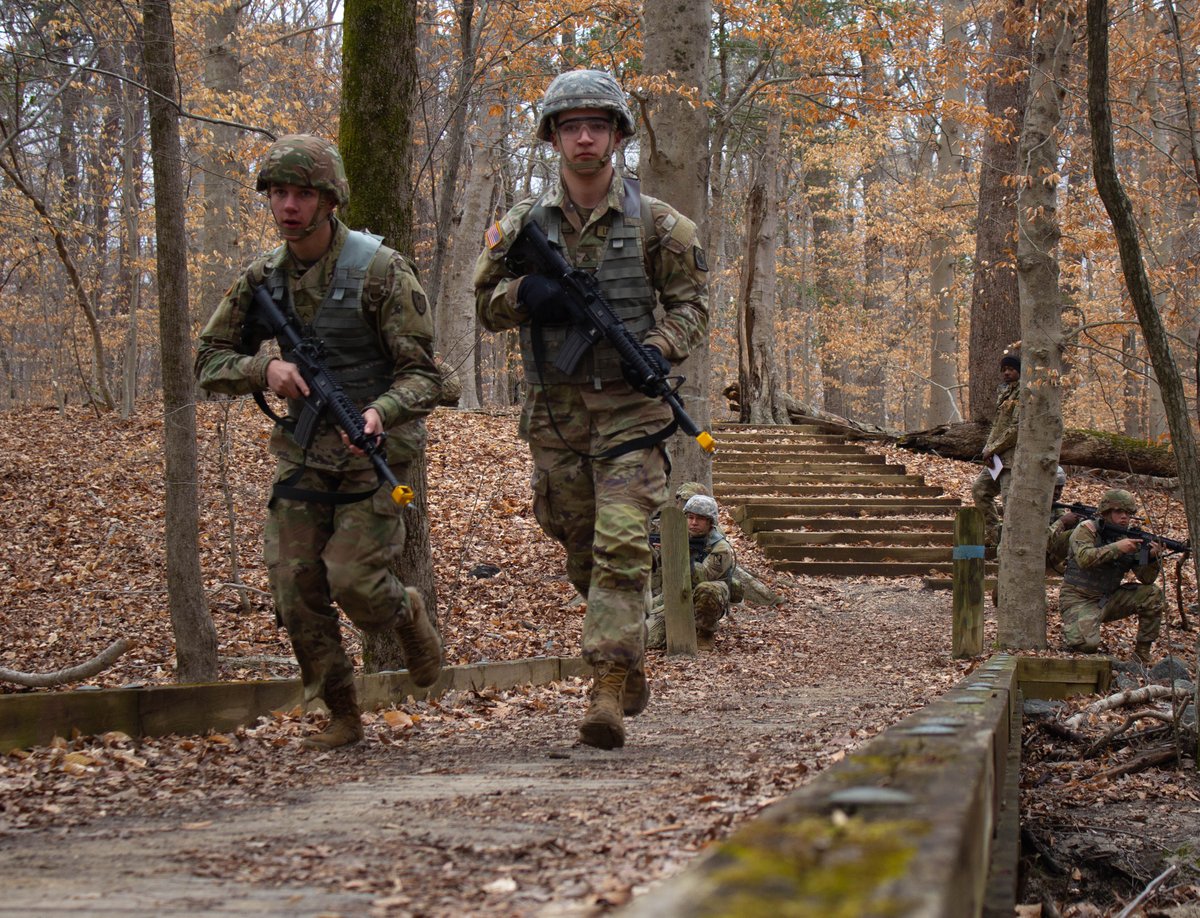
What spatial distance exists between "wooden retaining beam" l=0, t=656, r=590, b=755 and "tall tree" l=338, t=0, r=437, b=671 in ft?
3.77

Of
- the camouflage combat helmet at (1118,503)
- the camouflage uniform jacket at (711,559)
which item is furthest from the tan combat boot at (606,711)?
the camouflage combat helmet at (1118,503)

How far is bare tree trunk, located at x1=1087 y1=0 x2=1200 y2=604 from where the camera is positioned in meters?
6.32

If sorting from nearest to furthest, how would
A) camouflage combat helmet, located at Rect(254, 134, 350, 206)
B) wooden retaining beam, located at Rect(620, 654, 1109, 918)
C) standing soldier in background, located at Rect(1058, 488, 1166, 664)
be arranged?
wooden retaining beam, located at Rect(620, 654, 1109, 918) → camouflage combat helmet, located at Rect(254, 134, 350, 206) → standing soldier in background, located at Rect(1058, 488, 1166, 664)

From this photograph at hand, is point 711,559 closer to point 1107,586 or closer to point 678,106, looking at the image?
point 1107,586

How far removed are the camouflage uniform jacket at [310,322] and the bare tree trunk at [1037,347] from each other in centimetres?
643

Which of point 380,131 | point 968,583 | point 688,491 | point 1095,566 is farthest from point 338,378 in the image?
point 1095,566

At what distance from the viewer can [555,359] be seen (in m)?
4.97

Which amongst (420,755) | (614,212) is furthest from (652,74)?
(420,755)

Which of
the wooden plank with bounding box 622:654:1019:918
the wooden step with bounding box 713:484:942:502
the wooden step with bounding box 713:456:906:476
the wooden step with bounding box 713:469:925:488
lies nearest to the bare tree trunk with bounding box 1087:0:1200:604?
the wooden plank with bounding box 622:654:1019:918

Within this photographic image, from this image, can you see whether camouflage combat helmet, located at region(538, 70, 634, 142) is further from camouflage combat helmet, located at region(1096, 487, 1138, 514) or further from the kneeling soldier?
camouflage combat helmet, located at region(1096, 487, 1138, 514)

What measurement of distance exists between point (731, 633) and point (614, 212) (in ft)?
22.4

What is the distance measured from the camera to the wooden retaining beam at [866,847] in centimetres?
138

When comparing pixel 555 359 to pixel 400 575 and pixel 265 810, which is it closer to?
pixel 265 810

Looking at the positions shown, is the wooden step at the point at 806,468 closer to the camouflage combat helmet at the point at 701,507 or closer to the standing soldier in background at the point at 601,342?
the camouflage combat helmet at the point at 701,507
